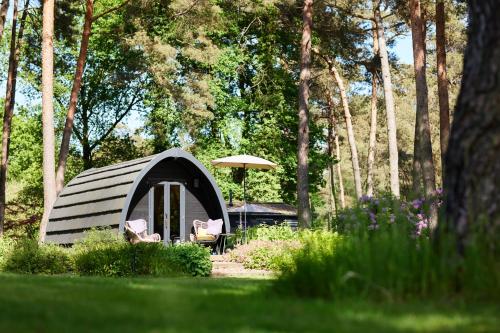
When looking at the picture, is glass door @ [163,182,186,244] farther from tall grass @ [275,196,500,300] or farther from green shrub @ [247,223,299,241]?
tall grass @ [275,196,500,300]

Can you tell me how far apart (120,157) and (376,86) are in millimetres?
11275

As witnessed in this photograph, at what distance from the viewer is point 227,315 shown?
377 cm

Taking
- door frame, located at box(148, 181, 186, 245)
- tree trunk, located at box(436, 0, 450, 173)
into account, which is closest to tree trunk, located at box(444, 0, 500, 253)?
door frame, located at box(148, 181, 186, 245)

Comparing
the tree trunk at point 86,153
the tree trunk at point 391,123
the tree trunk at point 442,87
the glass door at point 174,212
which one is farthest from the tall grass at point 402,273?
the tree trunk at point 86,153

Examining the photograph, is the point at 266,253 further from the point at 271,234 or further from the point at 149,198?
the point at 149,198

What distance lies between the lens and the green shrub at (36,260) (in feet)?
41.3

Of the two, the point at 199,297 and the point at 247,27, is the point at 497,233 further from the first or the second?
the point at 247,27

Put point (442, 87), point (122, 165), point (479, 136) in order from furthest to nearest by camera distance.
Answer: point (442, 87) → point (122, 165) → point (479, 136)

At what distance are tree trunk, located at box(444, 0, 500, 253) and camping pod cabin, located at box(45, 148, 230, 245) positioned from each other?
11743 millimetres

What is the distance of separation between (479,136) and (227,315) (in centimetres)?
208

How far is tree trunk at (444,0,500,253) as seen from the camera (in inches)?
177

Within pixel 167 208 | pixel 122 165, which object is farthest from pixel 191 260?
pixel 167 208

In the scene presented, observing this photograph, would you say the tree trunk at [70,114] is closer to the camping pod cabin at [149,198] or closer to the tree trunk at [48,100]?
the camping pod cabin at [149,198]

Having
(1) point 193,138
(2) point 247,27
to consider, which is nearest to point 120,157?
(1) point 193,138
